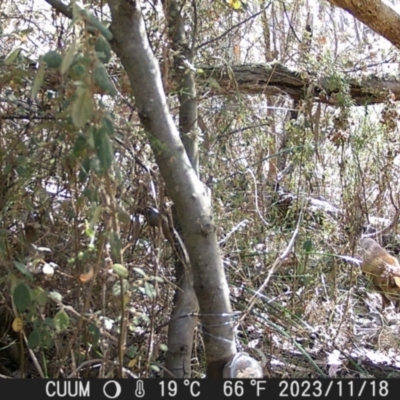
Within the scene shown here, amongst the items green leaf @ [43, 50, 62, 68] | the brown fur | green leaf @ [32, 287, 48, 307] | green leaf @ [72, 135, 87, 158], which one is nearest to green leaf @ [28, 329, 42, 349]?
green leaf @ [32, 287, 48, 307]

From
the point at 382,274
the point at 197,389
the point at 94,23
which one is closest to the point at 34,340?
the point at 197,389

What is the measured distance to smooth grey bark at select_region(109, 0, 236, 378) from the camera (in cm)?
132

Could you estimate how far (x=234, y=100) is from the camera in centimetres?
226

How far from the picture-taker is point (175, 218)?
169cm

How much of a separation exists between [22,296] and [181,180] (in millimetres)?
460

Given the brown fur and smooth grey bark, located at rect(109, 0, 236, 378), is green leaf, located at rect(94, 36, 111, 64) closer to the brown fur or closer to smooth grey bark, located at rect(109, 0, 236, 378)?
smooth grey bark, located at rect(109, 0, 236, 378)

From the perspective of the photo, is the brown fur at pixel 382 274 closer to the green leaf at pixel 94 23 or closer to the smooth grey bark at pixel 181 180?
the smooth grey bark at pixel 181 180

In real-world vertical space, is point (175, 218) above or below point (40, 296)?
above

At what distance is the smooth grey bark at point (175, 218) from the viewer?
153 centimetres

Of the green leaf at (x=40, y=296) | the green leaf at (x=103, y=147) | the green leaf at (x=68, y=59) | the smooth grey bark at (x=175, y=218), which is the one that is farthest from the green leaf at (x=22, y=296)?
the smooth grey bark at (x=175, y=218)

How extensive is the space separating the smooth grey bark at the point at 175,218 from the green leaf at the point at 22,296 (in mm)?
531

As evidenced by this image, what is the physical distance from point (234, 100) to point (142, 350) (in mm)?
1066

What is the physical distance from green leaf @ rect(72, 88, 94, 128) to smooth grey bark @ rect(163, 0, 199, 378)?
613 mm

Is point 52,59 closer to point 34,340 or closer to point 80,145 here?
point 80,145
